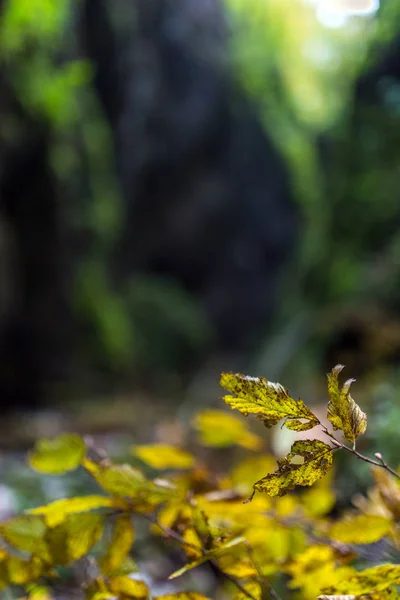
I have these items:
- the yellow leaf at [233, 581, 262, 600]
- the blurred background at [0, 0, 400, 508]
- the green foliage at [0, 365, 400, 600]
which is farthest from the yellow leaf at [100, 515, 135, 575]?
the blurred background at [0, 0, 400, 508]

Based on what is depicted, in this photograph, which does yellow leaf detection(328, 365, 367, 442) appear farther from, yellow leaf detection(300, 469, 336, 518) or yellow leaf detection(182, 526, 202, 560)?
yellow leaf detection(300, 469, 336, 518)

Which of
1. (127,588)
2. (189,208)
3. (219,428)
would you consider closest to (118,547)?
(127,588)

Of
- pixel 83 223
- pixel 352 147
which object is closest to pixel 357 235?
pixel 352 147

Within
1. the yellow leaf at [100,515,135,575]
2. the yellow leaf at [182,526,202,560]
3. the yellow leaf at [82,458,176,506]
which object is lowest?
the yellow leaf at [182,526,202,560]

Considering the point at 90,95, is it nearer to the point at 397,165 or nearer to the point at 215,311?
the point at 215,311

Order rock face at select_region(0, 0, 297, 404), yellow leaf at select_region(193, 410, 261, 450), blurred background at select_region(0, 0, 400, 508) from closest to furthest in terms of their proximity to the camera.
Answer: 1. yellow leaf at select_region(193, 410, 261, 450)
2. blurred background at select_region(0, 0, 400, 508)
3. rock face at select_region(0, 0, 297, 404)

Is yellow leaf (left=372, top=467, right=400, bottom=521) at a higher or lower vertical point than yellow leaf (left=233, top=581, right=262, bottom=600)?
higher

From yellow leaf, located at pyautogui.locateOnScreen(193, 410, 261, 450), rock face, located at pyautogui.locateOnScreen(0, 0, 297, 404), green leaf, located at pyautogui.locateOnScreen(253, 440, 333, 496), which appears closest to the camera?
green leaf, located at pyautogui.locateOnScreen(253, 440, 333, 496)

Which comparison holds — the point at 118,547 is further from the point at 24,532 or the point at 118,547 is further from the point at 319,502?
the point at 319,502

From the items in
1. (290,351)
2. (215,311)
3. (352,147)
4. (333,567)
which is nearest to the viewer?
(333,567)
